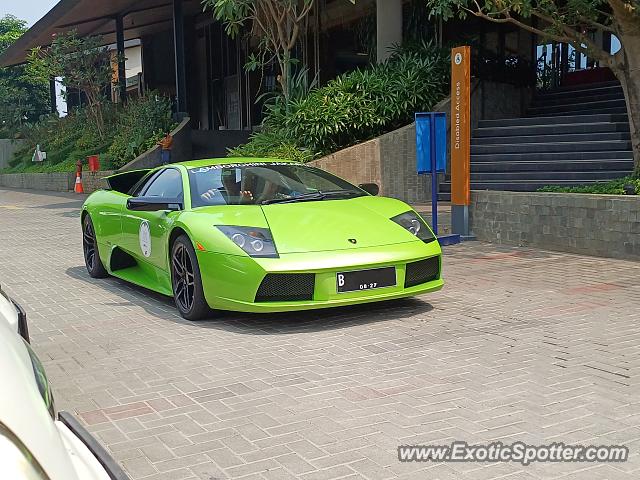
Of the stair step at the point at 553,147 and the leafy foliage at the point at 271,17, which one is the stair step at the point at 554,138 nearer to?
the stair step at the point at 553,147

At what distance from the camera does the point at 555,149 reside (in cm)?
1264

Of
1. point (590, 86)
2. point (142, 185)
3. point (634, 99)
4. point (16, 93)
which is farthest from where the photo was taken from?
point (16, 93)

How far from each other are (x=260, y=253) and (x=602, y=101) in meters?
11.6

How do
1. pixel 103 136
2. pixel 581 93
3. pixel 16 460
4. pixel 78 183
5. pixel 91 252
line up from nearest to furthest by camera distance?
pixel 16 460 → pixel 91 252 → pixel 581 93 → pixel 78 183 → pixel 103 136

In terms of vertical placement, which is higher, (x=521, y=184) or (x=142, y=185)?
(x=142, y=185)

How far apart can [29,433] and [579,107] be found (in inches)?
600

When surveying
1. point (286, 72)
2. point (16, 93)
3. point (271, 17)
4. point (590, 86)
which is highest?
point (16, 93)

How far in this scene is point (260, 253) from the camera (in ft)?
16.7

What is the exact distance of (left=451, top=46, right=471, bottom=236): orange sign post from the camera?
9.33 meters

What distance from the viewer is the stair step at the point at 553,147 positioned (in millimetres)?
12039

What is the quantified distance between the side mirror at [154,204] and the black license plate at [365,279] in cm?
163

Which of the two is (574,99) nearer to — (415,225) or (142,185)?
(415,225)

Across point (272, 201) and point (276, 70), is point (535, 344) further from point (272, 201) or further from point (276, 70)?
point (276, 70)

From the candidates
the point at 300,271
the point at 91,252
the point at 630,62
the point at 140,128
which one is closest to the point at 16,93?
the point at 140,128
